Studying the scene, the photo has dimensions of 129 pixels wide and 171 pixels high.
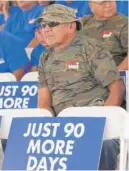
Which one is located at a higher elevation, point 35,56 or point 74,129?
point 35,56

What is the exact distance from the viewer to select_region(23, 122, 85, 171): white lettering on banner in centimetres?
286

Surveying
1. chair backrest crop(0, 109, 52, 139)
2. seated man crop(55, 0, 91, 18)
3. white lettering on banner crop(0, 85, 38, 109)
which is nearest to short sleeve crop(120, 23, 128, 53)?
white lettering on banner crop(0, 85, 38, 109)

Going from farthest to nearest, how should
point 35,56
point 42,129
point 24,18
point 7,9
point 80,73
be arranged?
point 7,9, point 24,18, point 35,56, point 80,73, point 42,129

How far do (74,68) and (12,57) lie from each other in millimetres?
1135

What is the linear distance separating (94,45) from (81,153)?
0.91m

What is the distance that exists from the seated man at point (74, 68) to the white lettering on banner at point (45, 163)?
663 millimetres

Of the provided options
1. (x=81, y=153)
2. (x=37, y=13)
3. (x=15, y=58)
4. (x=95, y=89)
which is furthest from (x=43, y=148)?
(x=37, y=13)

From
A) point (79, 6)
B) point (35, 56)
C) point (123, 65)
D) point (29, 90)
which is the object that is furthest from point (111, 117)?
point (79, 6)

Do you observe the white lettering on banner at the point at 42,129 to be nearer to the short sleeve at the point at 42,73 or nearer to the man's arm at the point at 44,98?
the man's arm at the point at 44,98

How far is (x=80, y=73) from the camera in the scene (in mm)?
3498

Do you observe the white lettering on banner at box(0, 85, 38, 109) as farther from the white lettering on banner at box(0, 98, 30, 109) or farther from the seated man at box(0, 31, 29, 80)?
the seated man at box(0, 31, 29, 80)

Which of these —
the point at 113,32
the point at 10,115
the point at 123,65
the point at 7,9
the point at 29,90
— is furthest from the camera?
the point at 7,9

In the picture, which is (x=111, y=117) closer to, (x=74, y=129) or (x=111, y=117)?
(x=111, y=117)

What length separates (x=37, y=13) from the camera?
6.16m
